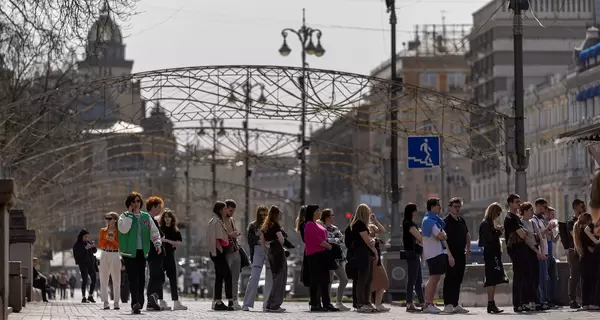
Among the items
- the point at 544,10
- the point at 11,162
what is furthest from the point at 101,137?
the point at 544,10

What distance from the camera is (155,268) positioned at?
1152 inches

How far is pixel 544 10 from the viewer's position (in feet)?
397

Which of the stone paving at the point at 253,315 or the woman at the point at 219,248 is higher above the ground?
the woman at the point at 219,248

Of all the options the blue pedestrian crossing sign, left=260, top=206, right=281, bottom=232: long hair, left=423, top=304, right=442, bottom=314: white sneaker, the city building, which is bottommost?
left=423, top=304, right=442, bottom=314: white sneaker

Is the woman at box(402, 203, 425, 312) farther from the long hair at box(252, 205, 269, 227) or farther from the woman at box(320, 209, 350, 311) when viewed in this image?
the long hair at box(252, 205, 269, 227)

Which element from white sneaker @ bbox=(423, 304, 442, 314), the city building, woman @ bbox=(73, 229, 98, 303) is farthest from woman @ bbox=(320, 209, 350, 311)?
the city building

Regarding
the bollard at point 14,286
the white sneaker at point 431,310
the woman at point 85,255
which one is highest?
the woman at point 85,255

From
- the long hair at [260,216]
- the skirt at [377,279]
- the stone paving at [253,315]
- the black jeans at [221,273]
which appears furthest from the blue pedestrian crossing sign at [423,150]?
the stone paving at [253,315]

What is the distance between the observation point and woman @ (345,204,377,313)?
96.1ft

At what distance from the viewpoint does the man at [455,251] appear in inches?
1117

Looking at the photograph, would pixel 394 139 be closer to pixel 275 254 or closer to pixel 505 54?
pixel 275 254

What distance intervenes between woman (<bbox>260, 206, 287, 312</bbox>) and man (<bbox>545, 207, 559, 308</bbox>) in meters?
4.04

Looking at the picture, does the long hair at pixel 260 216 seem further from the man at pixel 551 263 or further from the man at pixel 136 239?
the man at pixel 551 263

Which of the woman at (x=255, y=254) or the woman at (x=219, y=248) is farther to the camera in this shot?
the woman at (x=255, y=254)
